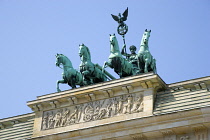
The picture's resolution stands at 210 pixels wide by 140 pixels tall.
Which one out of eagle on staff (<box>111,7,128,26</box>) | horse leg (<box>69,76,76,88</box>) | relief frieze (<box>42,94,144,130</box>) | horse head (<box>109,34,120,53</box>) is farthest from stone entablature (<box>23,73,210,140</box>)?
eagle on staff (<box>111,7,128,26</box>)

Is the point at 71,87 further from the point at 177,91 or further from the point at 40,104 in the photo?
the point at 177,91

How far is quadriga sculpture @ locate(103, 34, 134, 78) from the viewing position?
113 ft

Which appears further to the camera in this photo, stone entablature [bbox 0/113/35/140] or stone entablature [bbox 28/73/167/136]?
stone entablature [bbox 0/113/35/140]

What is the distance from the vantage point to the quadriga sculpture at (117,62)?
113 feet

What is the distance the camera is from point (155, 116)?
30.7 m

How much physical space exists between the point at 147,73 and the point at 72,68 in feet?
16.6

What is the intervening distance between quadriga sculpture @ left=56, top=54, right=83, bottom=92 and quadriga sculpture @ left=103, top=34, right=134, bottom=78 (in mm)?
1571

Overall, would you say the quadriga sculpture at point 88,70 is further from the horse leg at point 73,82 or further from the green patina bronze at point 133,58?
the green patina bronze at point 133,58

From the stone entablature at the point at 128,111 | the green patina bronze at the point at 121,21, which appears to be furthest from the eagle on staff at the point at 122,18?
the stone entablature at the point at 128,111

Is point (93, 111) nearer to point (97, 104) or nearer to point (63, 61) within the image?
point (97, 104)

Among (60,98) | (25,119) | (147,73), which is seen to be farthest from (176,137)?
(25,119)

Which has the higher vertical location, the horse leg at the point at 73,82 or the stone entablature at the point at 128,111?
the horse leg at the point at 73,82

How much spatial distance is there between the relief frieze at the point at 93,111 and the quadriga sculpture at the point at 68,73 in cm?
187

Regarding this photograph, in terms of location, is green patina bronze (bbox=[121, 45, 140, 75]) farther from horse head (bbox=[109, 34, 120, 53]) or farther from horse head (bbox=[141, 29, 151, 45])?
horse head (bbox=[109, 34, 120, 53])
